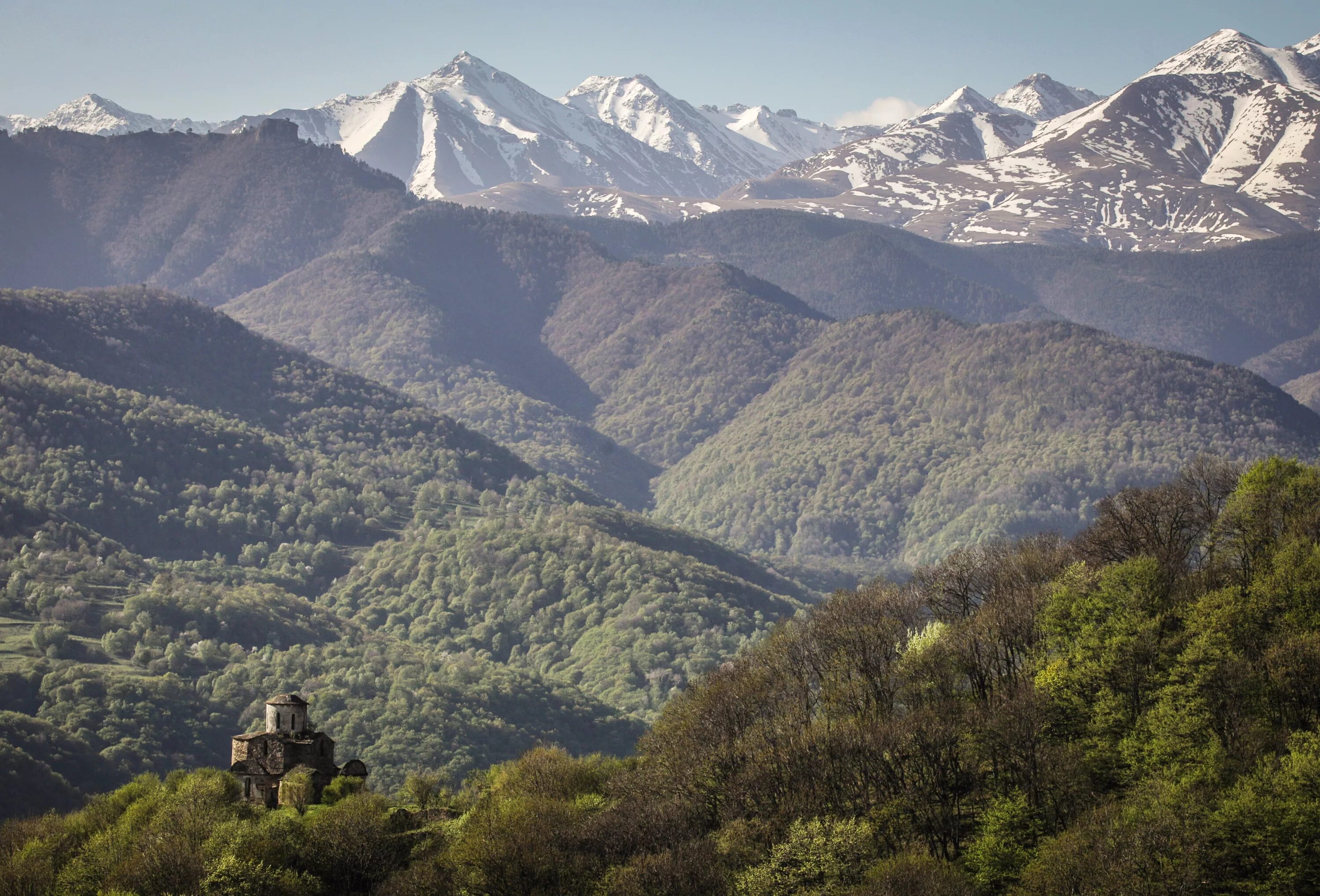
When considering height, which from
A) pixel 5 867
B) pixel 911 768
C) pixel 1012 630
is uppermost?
pixel 1012 630

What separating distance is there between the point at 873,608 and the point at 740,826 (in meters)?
30.3

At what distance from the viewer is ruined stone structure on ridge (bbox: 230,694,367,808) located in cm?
9781

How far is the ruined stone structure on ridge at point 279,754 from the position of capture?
97.8 meters

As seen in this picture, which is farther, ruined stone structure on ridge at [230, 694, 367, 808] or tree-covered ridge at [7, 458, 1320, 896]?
ruined stone structure on ridge at [230, 694, 367, 808]

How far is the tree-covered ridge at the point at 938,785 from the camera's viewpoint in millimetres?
73250

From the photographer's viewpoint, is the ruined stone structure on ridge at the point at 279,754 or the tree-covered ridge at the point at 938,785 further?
the ruined stone structure on ridge at the point at 279,754

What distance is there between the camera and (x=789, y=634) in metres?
112

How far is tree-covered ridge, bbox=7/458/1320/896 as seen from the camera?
240ft

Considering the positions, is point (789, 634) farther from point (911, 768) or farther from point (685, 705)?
point (911, 768)

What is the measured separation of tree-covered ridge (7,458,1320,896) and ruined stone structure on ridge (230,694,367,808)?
274 cm

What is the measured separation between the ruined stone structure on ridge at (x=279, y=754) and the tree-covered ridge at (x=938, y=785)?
2.74 meters

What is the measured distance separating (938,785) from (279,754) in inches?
1742

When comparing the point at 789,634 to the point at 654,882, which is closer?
the point at 654,882

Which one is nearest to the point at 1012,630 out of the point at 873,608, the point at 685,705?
the point at 873,608
